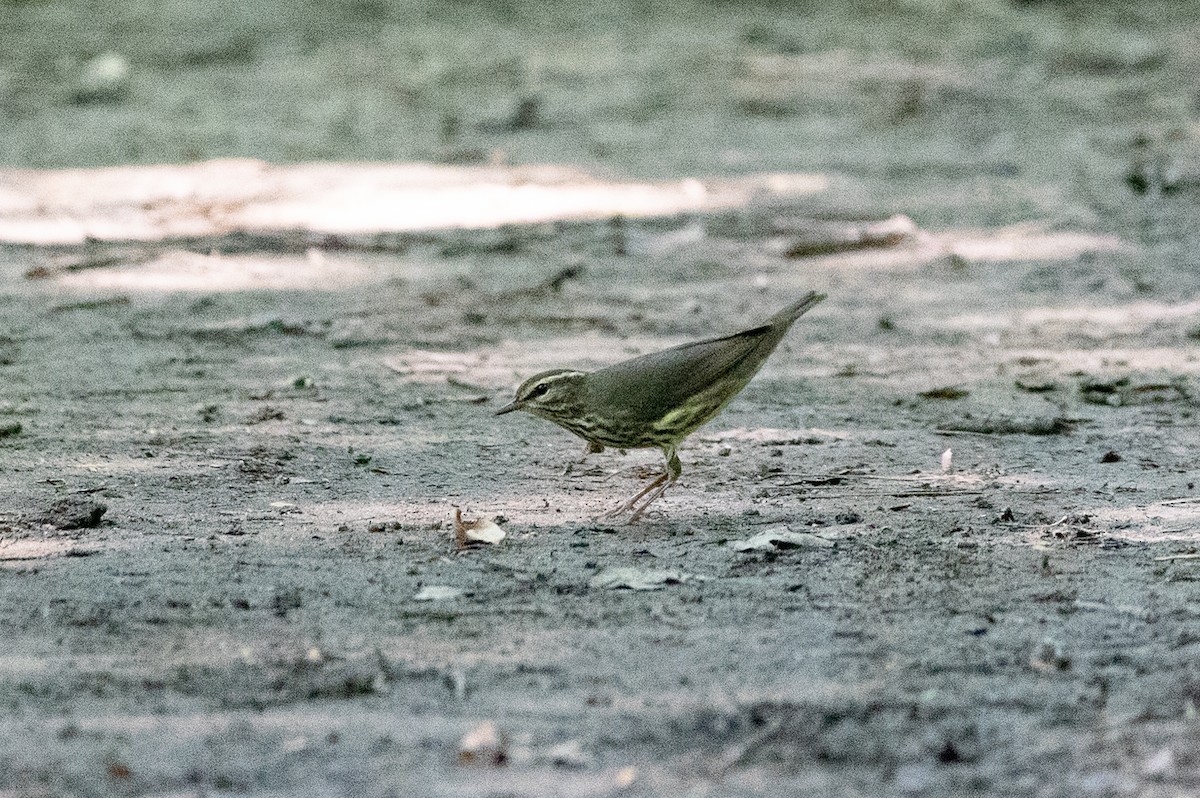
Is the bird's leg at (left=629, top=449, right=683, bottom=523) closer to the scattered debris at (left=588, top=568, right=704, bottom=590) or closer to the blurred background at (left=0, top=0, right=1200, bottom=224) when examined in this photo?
the scattered debris at (left=588, top=568, right=704, bottom=590)

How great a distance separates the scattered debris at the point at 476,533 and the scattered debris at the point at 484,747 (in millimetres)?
1250

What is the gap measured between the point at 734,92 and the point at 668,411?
8083 millimetres

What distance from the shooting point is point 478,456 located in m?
5.79

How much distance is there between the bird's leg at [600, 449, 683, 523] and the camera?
5113mm

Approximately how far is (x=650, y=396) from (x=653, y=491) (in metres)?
0.38

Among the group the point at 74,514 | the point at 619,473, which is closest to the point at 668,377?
the point at 619,473

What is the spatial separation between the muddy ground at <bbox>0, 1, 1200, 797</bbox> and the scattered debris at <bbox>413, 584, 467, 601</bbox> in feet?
0.04

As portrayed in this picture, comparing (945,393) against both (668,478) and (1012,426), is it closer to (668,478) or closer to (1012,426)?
(1012,426)

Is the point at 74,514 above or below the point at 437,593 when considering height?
above

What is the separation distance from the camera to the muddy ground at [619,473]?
140 inches

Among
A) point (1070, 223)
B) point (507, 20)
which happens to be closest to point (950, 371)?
point (1070, 223)

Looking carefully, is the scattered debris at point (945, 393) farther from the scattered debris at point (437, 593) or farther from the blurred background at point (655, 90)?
the blurred background at point (655, 90)

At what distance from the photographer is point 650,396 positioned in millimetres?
5164

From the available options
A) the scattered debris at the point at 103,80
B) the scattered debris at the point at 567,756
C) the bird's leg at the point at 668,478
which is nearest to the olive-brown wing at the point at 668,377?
the bird's leg at the point at 668,478
